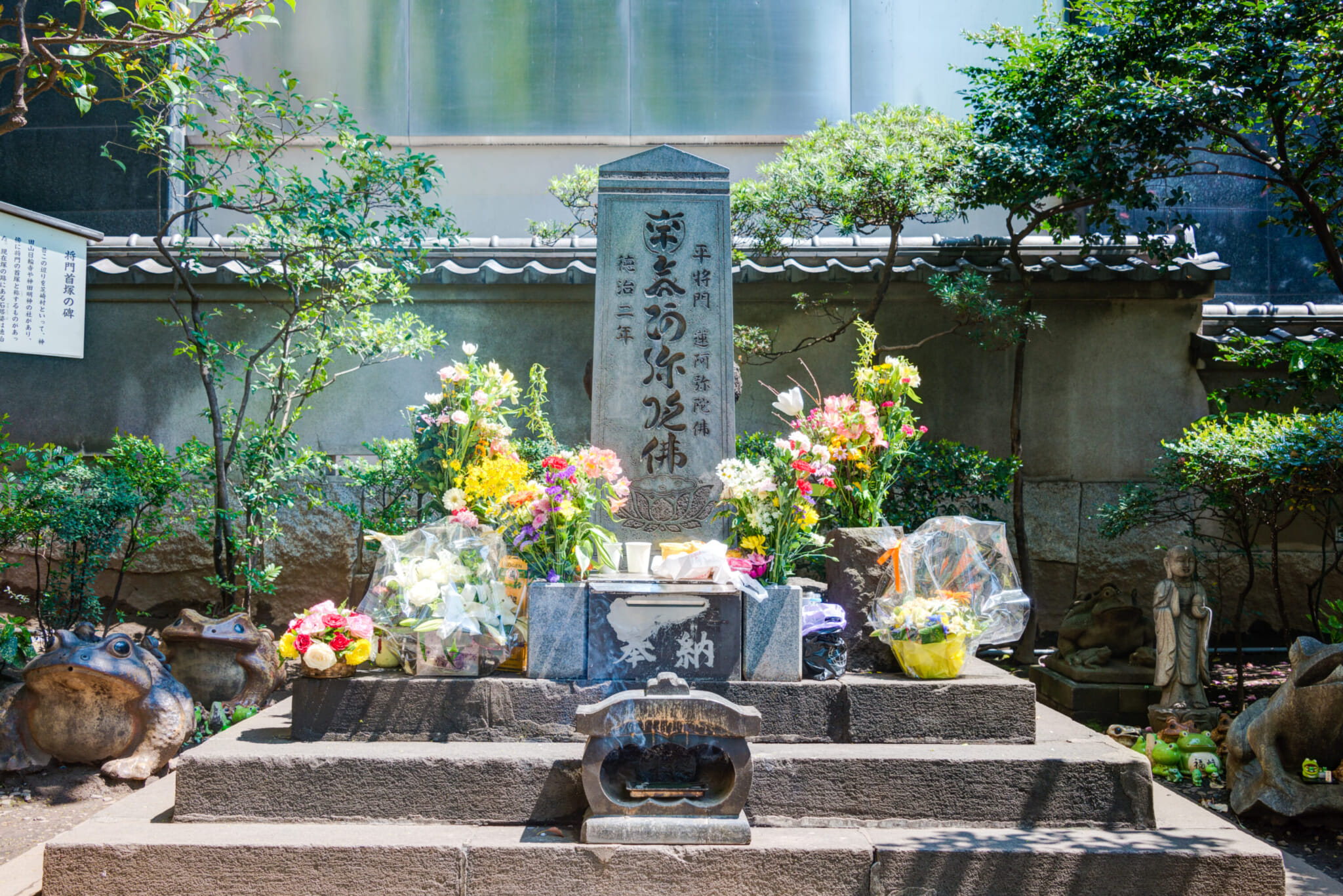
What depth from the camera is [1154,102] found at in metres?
6.75

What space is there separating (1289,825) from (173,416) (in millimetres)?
9190

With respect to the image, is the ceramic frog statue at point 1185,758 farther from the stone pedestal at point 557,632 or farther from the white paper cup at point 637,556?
the stone pedestal at point 557,632

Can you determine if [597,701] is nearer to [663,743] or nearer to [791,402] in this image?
[663,743]

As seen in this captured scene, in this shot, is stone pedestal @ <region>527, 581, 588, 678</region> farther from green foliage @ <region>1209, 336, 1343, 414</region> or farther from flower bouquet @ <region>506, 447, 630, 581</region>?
green foliage @ <region>1209, 336, 1343, 414</region>

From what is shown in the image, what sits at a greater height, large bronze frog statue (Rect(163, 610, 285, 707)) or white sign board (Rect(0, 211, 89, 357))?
white sign board (Rect(0, 211, 89, 357))

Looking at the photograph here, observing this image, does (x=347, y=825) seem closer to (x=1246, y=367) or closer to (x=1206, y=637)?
(x=1206, y=637)

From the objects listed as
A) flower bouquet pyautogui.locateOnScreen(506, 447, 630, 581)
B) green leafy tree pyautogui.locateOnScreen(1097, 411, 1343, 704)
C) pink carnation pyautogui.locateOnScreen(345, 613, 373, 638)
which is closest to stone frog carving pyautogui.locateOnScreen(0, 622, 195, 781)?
pink carnation pyautogui.locateOnScreen(345, 613, 373, 638)

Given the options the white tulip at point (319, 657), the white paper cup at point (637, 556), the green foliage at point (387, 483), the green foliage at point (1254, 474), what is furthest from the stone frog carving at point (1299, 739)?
the green foliage at point (387, 483)

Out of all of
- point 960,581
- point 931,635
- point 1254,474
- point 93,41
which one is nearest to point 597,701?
point 931,635

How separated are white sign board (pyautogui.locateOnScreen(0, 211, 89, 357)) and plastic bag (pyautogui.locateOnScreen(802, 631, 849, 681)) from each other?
562 centimetres

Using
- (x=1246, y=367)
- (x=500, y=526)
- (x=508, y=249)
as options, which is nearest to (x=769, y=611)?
(x=500, y=526)

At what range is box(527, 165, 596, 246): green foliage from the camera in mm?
8508

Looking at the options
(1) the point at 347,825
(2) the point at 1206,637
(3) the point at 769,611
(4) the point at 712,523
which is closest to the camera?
(1) the point at 347,825

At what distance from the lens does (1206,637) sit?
656cm
